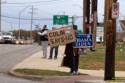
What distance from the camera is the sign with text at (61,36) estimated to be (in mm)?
21197

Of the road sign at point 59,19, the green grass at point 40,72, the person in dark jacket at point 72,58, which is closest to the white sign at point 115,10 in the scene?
the person in dark jacket at point 72,58

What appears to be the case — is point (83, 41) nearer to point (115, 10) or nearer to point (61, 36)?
point (61, 36)

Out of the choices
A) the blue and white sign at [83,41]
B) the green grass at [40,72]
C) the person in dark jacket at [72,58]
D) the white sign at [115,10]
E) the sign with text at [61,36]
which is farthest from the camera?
the sign with text at [61,36]

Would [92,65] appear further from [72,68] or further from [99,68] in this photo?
[72,68]

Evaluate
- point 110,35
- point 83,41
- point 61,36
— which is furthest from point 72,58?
point 110,35

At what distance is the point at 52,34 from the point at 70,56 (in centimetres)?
202

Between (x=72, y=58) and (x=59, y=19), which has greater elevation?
(x=59, y=19)

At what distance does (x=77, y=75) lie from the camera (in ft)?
67.2

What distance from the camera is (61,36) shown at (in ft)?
73.7

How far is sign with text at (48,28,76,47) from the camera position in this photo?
69.5 ft

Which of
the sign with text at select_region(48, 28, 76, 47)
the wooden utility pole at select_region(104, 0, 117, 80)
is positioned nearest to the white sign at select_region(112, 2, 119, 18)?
the wooden utility pole at select_region(104, 0, 117, 80)

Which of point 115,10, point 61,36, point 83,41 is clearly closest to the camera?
point 115,10

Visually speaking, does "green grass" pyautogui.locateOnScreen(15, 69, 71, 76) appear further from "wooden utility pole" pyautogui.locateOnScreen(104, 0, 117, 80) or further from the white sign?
the white sign

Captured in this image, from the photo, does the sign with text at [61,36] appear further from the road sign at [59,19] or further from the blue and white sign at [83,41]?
the road sign at [59,19]
